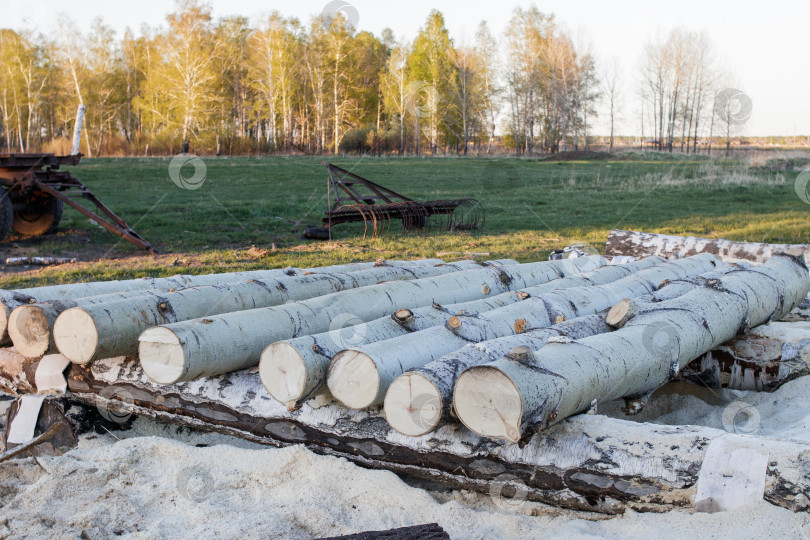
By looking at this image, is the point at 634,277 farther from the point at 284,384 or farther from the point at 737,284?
the point at 284,384

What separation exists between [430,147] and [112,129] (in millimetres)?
21910

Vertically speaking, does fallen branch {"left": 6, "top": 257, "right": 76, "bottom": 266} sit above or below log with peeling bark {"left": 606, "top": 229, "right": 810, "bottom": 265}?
below

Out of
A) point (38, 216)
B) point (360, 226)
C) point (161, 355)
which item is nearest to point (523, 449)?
point (161, 355)

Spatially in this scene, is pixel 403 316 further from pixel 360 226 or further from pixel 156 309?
pixel 360 226

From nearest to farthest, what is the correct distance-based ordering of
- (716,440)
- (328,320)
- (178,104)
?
(716,440) → (328,320) → (178,104)

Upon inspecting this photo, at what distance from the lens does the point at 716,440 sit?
2.63 m

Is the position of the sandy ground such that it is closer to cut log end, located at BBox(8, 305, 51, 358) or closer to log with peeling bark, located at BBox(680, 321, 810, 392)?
cut log end, located at BBox(8, 305, 51, 358)

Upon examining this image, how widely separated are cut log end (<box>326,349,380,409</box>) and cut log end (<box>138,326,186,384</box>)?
759 mm

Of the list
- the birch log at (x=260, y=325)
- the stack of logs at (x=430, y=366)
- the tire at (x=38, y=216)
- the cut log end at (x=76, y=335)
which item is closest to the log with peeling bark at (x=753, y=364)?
the stack of logs at (x=430, y=366)

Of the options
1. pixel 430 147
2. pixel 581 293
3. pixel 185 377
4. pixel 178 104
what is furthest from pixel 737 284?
pixel 430 147

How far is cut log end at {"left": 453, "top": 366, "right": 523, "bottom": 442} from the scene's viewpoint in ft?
8.46

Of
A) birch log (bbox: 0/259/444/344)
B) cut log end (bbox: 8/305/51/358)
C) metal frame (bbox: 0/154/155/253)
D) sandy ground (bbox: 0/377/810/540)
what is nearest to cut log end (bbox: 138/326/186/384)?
Answer: sandy ground (bbox: 0/377/810/540)

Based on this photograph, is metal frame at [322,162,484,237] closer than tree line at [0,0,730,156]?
Yes

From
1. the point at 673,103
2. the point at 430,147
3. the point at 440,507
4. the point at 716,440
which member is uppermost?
the point at 673,103
